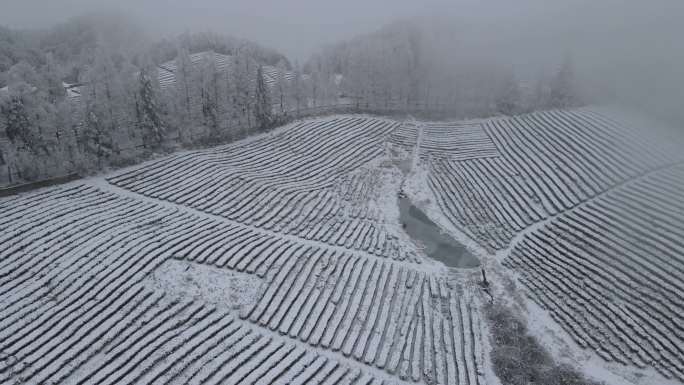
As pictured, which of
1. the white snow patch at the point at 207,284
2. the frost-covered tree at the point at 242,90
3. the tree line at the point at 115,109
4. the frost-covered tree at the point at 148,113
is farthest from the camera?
the frost-covered tree at the point at 242,90

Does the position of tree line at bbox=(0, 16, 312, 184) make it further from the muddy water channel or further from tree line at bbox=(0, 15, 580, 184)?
the muddy water channel

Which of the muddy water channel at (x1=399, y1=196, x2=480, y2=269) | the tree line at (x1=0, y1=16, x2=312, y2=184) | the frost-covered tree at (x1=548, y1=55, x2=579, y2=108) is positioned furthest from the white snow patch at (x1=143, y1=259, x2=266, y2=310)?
the frost-covered tree at (x1=548, y1=55, x2=579, y2=108)

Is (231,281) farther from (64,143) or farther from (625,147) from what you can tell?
(625,147)

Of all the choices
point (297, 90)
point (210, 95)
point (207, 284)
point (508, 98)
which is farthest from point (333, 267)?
point (508, 98)

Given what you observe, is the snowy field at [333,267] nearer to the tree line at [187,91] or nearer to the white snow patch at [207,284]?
the white snow patch at [207,284]

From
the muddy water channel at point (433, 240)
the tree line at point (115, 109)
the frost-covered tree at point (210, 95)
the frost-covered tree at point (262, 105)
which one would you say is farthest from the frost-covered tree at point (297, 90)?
the muddy water channel at point (433, 240)
